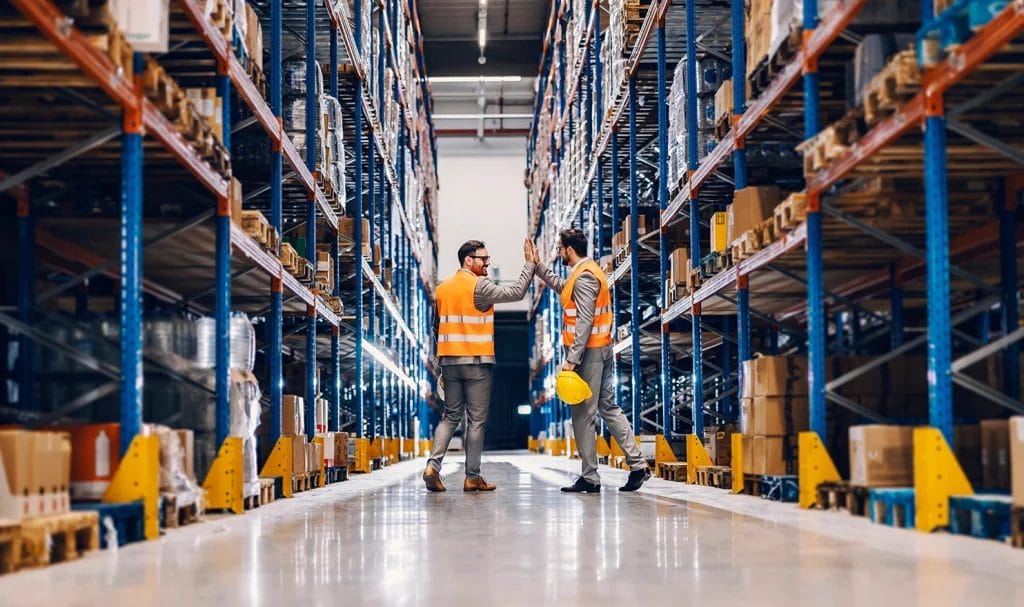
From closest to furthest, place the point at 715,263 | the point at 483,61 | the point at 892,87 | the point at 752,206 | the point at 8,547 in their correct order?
the point at 8,547
the point at 892,87
the point at 752,206
the point at 715,263
the point at 483,61

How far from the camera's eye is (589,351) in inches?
331

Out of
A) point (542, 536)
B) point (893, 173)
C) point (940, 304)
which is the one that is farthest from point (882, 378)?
point (542, 536)

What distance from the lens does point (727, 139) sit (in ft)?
30.8

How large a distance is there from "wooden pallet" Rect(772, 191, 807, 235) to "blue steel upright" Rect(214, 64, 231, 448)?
146 inches

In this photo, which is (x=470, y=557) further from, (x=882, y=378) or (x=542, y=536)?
(x=882, y=378)

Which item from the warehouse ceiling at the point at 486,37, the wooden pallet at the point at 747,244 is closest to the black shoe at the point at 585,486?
the wooden pallet at the point at 747,244

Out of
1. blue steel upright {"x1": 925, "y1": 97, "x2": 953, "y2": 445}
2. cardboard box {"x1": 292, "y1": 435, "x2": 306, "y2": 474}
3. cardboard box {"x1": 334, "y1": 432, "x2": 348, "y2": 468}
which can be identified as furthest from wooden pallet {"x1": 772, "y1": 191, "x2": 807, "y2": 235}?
cardboard box {"x1": 334, "y1": 432, "x2": 348, "y2": 468}

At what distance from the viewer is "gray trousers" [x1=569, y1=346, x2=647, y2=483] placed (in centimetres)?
829

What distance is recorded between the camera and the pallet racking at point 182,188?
17.4ft

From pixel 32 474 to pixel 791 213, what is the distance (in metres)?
4.92

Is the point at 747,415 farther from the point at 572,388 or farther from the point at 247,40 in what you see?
the point at 247,40

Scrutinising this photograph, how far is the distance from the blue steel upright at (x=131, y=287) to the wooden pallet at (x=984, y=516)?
3.87 m

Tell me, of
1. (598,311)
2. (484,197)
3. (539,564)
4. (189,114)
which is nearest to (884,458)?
(539,564)

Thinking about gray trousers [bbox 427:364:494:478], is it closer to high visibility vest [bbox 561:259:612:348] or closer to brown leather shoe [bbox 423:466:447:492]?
brown leather shoe [bbox 423:466:447:492]
